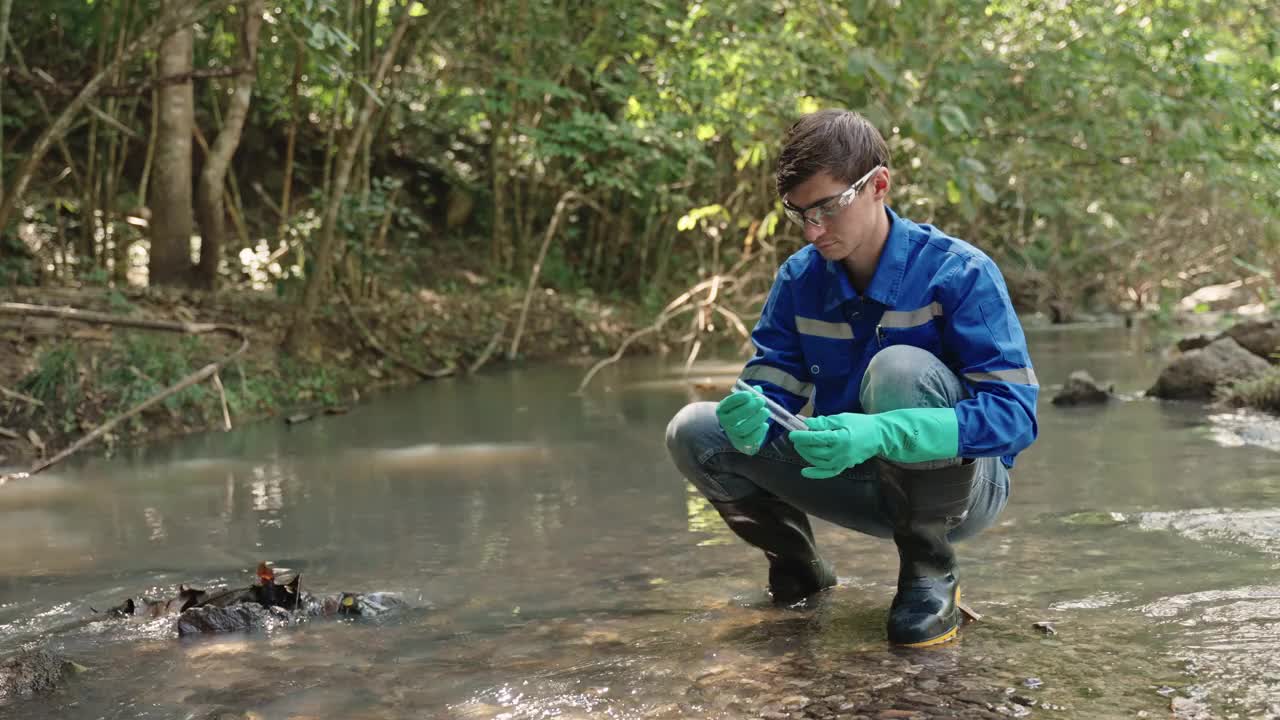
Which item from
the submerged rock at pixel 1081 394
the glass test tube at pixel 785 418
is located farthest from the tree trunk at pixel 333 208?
the glass test tube at pixel 785 418

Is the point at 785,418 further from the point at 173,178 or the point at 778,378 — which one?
Result: the point at 173,178

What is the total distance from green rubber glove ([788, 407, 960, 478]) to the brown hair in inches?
21.3

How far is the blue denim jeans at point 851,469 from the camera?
2.67 metres

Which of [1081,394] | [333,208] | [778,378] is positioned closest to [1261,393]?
[1081,394]

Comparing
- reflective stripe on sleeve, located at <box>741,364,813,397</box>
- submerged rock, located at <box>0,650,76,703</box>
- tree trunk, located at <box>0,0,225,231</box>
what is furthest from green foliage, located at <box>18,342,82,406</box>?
reflective stripe on sleeve, located at <box>741,364,813,397</box>

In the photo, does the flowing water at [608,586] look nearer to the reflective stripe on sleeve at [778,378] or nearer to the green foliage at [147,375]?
the reflective stripe on sleeve at [778,378]

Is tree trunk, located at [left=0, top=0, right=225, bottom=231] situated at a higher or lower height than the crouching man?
higher

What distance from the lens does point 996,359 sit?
266 centimetres

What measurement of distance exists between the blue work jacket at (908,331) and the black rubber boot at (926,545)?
0.15 metres

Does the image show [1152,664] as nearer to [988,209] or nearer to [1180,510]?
[1180,510]

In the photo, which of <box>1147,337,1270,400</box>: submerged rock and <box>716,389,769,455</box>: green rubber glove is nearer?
<box>716,389,769,455</box>: green rubber glove

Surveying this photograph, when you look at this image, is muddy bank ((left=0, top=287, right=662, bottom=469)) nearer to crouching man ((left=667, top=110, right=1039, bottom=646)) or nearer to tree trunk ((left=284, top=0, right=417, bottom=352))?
tree trunk ((left=284, top=0, right=417, bottom=352))

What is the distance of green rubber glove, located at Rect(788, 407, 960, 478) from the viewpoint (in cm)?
251

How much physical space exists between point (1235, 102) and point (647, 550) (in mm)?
6193
